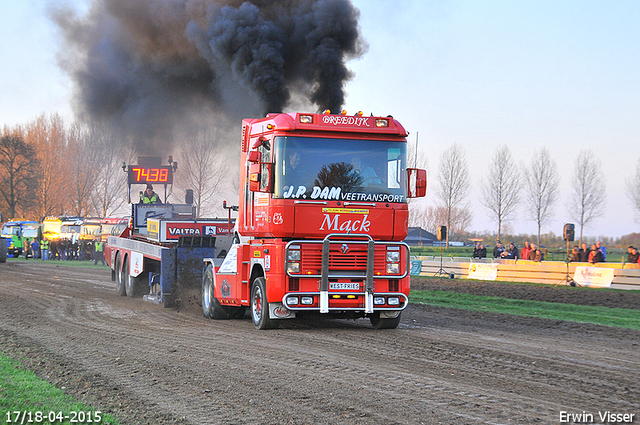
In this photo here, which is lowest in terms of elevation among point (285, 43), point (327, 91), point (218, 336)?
point (218, 336)

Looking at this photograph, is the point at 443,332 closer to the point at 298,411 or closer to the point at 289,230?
the point at 289,230

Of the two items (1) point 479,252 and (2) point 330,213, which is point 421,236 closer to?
(1) point 479,252

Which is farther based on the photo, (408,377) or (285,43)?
(285,43)

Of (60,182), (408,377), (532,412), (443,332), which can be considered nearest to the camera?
(532,412)

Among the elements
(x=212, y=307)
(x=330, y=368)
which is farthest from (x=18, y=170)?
(x=330, y=368)

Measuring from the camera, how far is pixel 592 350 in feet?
31.3

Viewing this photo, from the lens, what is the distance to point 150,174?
84.8 ft

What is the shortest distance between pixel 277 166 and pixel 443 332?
13.1 feet

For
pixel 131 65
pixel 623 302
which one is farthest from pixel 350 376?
pixel 131 65

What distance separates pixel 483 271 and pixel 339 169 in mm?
17450

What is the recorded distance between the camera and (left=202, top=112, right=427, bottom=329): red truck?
10.7m

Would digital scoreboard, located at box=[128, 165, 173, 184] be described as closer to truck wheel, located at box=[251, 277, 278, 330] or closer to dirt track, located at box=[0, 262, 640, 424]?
dirt track, located at box=[0, 262, 640, 424]

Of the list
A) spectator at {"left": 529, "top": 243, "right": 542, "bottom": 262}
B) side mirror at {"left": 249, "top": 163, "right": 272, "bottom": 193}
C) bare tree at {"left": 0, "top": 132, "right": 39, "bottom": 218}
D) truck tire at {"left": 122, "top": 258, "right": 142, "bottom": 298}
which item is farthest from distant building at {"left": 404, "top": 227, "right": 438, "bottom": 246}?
side mirror at {"left": 249, "top": 163, "right": 272, "bottom": 193}

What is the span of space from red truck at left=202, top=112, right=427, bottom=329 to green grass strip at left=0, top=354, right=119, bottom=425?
439 centimetres
